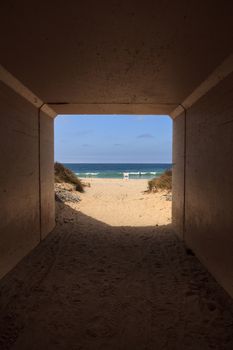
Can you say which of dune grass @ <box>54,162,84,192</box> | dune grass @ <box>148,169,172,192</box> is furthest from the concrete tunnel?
dune grass @ <box>54,162,84,192</box>

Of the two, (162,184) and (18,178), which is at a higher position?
(18,178)

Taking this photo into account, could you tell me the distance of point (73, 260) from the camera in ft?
18.5

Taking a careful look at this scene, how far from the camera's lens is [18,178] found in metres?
5.07

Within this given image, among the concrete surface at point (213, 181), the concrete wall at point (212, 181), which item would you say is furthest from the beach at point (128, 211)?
the concrete surface at point (213, 181)

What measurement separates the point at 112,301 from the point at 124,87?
3.46m

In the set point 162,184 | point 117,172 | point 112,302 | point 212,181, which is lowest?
point 112,302

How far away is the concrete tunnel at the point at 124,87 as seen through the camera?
289 centimetres

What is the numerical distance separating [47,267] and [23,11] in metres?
3.87

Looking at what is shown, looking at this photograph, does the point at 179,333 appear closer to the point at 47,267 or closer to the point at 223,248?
the point at 223,248

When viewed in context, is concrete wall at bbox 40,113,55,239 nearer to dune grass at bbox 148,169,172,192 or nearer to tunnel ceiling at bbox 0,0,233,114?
tunnel ceiling at bbox 0,0,233,114

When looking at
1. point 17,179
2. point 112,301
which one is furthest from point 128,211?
point 112,301

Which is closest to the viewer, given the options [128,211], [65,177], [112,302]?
[112,302]

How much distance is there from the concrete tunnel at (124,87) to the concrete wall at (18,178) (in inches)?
0.6

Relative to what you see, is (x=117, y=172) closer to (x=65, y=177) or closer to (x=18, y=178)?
(x=65, y=177)
